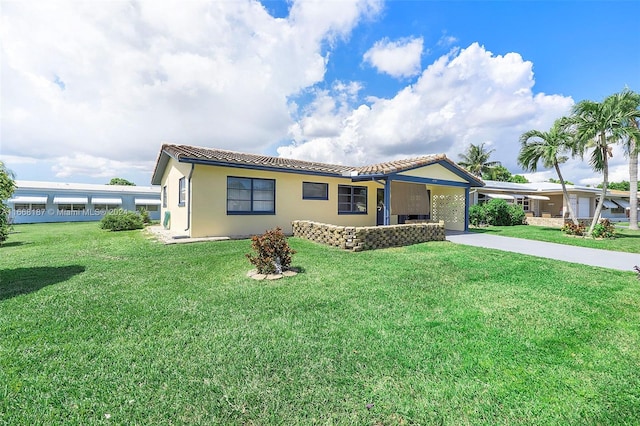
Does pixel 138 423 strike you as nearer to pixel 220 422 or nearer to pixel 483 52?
pixel 220 422

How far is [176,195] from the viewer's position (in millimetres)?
13547

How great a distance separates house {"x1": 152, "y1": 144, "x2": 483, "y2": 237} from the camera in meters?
11.1

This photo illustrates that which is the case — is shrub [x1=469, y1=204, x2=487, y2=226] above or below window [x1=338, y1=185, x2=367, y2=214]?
below

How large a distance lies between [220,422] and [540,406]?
271 cm

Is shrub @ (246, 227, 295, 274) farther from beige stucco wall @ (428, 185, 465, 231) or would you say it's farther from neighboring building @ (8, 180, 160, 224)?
neighboring building @ (8, 180, 160, 224)

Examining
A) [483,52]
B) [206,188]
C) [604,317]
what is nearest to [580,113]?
[483,52]

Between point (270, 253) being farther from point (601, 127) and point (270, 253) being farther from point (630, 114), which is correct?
point (630, 114)

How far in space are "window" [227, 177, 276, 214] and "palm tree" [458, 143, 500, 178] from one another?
34769 millimetres

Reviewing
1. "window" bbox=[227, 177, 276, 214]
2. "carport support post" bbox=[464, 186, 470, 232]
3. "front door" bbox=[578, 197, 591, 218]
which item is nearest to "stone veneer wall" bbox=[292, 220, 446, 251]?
"window" bbox=[227, 177, 276, 214]

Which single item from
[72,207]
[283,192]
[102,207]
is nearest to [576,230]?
[283,192]

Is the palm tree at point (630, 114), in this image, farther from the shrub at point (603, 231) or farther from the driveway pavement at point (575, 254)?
the driveway pavement at point (575, 254)

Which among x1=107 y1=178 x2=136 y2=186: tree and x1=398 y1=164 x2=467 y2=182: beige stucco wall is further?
x1=107 y1=178 x2=136 y2=186: tree

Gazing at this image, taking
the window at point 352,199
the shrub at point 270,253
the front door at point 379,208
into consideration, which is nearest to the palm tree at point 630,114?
the front door at point 379,208

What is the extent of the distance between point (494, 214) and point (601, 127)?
8322mm
